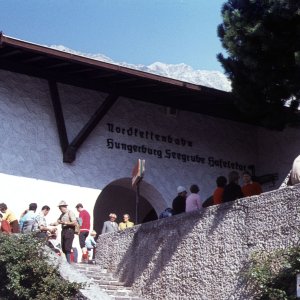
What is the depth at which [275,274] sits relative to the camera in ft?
24.3

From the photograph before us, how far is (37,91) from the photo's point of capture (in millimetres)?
14398

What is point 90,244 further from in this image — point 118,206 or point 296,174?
point 296,174

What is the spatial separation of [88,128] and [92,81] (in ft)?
3.49

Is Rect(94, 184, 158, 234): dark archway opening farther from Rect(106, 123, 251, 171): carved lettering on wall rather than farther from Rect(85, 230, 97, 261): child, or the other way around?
Rect(85, 230, 97, 261): child

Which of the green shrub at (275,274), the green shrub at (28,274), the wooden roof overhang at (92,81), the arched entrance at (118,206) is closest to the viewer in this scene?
the green shrub at (275,274)

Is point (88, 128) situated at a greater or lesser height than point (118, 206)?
greater

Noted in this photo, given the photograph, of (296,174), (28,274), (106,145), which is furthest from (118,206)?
(296,174)

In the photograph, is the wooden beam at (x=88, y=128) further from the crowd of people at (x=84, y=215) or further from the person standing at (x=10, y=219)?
the person standing at (x=10, y=219)

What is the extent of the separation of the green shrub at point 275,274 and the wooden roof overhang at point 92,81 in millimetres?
6755

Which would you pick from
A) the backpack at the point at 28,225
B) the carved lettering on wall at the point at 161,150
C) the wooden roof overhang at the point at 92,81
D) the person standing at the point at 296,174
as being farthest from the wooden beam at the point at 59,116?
the person standing at the point at 296,174

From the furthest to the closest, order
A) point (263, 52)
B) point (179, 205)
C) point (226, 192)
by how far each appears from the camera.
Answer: point (263, 52) → point (179, 205) → point (226, 192)

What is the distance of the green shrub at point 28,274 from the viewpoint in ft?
30.1

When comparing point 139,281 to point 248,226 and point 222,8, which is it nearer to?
point 248,226

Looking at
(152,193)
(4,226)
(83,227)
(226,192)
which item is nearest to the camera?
(226,192)
